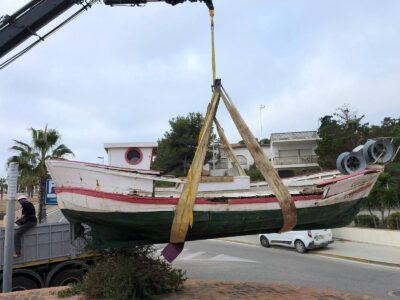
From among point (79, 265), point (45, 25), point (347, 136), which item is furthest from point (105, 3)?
point (347, 136)

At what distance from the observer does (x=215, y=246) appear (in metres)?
23.7

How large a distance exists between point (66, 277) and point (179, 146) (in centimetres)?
3001

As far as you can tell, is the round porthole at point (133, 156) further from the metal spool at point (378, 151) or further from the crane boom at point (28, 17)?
the metal spool at point (378, 151)

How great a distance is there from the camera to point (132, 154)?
9547 mm

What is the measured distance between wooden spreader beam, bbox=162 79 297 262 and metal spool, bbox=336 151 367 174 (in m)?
1.59

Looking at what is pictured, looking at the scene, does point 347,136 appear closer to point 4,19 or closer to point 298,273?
point 298,273

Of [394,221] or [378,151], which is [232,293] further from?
[394,221]

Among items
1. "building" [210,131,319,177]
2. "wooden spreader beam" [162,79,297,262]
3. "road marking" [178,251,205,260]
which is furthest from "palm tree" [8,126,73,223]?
"building" [210,131,319,177]

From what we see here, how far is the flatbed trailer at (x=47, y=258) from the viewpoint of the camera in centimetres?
1088

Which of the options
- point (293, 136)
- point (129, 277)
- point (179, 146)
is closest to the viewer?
point (129, 277)

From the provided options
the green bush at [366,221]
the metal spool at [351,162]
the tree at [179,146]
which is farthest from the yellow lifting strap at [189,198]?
the tree at [179,146]

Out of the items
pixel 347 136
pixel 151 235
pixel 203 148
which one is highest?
pixel 347 136

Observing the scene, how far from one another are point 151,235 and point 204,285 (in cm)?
317

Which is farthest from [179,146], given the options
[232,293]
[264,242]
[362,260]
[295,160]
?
[232,293]
